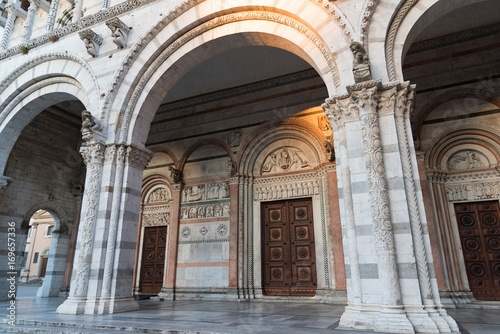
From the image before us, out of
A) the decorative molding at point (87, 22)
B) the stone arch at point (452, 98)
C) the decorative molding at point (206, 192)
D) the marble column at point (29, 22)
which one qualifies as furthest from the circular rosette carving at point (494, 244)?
the marble column at point (29, 22)

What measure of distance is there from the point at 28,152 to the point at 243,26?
8.79 m

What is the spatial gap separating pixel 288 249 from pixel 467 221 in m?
4.50

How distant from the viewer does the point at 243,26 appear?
Answer: 22.2 ft

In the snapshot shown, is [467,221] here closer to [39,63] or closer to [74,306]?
[74,306]

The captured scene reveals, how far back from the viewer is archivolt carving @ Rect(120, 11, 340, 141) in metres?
5.84

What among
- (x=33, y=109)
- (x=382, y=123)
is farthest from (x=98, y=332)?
(x=33, y=109)

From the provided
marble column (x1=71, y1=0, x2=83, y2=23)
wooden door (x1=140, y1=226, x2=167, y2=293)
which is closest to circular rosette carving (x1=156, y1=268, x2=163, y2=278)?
wooden door (x1=140, y1=226, x2=167, y2=293)

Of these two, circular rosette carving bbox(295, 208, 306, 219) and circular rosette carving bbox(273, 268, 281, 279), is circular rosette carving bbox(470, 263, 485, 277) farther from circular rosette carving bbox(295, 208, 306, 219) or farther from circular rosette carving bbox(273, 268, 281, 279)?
circular rosette carving bbox(273, 268, 281, 279)

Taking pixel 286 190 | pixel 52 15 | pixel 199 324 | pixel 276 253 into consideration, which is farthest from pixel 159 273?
pixel 52 15

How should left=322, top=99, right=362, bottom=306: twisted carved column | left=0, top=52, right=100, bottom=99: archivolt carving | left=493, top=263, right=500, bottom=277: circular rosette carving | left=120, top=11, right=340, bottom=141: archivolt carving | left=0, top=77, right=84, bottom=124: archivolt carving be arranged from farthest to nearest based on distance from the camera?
1. left=0, top=77, right=84, bottom=124: archivolt carving
2. left=0, top=52, right=100, bottom=99: archivolt carving
3. left=493, top=263, right=500, bottom=277: circular rosette carving
4. left=120, top=11, right=340, bottom=141: archivolt carving
5. left=322, top=99, right=362, bottom=306: twisted carved column

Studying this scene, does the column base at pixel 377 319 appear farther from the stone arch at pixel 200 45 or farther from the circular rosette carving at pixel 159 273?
the circular rosette carving at pixel 159 273

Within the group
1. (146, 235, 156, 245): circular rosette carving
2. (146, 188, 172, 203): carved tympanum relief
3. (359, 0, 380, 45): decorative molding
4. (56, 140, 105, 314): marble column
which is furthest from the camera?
(146, 188, 172, 203): carved tympanum relief

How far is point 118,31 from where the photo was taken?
24.9ft

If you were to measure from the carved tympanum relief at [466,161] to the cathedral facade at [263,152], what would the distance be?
0.10ft
